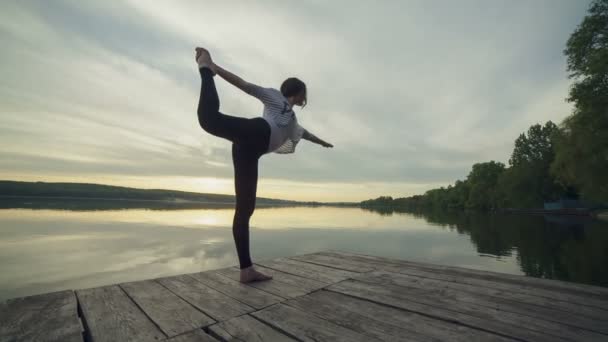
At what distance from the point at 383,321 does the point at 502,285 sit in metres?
1.64

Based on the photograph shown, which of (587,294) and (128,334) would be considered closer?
(128,334)

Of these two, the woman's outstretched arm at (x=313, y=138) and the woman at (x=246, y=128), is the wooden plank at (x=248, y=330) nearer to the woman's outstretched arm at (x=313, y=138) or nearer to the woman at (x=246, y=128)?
the woman at (x=246, y=128)

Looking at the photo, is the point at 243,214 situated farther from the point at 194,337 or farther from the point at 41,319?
the point at 41,319

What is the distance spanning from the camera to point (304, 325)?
69.7 inches

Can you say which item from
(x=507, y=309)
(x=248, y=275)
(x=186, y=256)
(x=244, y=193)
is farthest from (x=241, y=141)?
(x=186, y=256)

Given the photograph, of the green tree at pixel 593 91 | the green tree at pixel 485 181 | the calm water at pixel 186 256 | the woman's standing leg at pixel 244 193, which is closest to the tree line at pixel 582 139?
the green tree at pixel 593 91

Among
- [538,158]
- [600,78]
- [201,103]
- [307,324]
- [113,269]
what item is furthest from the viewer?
[538,158]

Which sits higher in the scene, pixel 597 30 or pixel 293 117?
pixel 597 30

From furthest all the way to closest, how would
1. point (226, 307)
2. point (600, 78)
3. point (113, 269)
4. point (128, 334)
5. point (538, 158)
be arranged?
point (538, 158)
point (600, 78)
point (113, 269)
point (226, 307)
point (128, 334)

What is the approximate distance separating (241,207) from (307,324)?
→ 128 centimetres

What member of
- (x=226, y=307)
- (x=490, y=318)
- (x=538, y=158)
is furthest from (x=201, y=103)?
(x=538, y=158)

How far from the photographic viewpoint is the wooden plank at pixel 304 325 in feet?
5.26

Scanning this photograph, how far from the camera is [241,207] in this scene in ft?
8.77

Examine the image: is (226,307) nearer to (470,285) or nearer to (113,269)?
(470,285)
